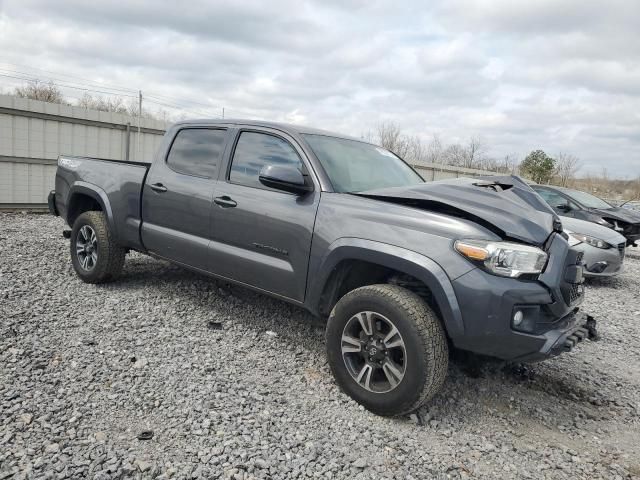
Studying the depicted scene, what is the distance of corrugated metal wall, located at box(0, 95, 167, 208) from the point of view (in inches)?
341

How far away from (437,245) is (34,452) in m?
2.41

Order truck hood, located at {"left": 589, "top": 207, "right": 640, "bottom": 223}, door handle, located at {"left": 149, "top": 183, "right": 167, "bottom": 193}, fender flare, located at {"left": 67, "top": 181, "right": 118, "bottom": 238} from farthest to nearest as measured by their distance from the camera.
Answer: truck hood, located at {"left": 589, "top": 207, "right": 640, "bottom": 223} < fender flare, located at {"left": 67, "top": 181, "right": 118, "bottom": 238} < door handle, located at {"left": 149, "top": 183, "right": 167, "bottom": 193}

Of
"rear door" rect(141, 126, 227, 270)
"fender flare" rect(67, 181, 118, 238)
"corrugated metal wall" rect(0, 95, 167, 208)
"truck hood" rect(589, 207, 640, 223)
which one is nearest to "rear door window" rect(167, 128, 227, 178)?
"rear door" rect(141, 126, 227, 270)

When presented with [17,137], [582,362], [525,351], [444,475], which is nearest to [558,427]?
[525,351]

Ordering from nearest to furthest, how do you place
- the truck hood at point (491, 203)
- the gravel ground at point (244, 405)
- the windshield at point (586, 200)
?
the gravel ground at point (244, 405), the truck hood at point (491, 203), the windshield at point (586, 200)

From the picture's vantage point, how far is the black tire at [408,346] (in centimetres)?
274

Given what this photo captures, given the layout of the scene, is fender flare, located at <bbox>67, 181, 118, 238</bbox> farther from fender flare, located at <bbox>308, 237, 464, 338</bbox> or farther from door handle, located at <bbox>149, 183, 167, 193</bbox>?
fender flare, located at <bbox>308, 237, 464, 338</bbox>

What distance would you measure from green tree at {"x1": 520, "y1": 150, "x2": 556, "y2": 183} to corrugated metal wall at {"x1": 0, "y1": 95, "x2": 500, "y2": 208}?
2521cm

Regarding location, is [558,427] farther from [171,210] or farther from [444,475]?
[171,210]

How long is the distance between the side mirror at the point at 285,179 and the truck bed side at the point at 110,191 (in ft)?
6.05

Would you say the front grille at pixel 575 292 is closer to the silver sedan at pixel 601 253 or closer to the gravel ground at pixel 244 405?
the gravel ground at pixel 244 405

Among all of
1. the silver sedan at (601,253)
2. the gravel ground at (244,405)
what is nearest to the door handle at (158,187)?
the gravel ground at (244,405)

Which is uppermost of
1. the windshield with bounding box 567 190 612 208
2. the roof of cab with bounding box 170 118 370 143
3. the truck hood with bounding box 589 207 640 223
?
the roof of cab with bounding box 170 118 370 143

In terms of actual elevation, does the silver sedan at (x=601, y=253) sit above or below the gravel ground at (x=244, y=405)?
above
